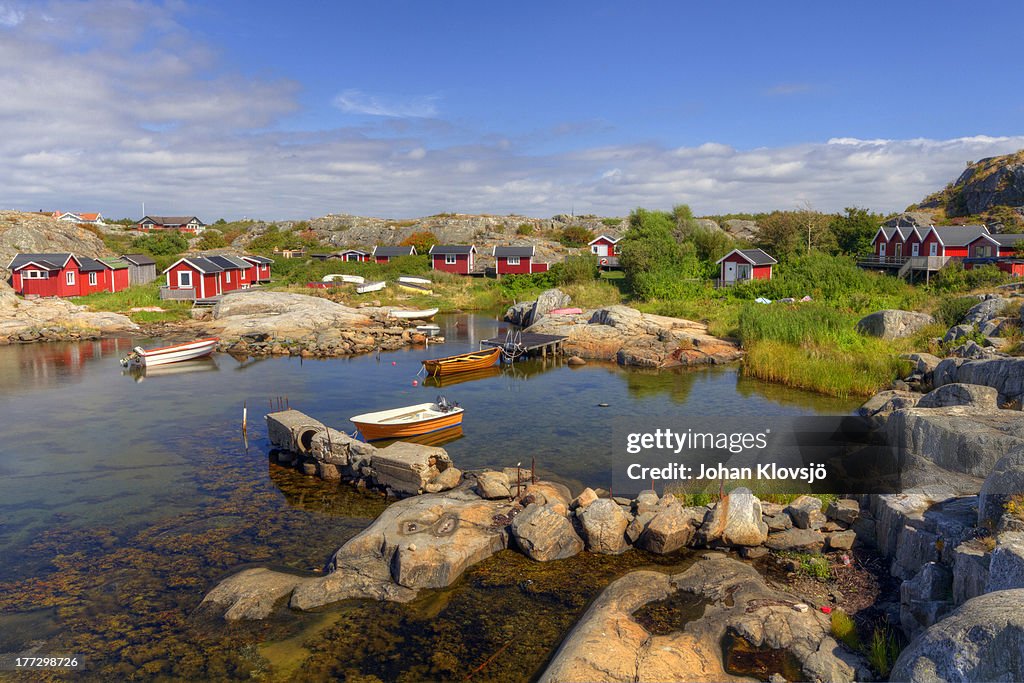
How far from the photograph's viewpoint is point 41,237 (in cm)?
8688

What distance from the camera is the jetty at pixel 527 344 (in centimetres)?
4369

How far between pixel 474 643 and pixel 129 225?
465 feet

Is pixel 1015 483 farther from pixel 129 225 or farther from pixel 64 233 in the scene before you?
pixel 129 225

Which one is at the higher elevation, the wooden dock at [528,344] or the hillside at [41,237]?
the hillside at [41,237]

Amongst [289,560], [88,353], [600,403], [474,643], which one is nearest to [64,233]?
[88,353]

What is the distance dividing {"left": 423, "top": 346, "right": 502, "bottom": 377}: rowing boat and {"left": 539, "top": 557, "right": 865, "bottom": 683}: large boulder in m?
24.6

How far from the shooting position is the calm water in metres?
13.1

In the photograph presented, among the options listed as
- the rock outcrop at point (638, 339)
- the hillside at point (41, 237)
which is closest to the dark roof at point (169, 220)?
the hillside at point (41, 237)

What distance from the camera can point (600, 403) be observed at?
32281mm

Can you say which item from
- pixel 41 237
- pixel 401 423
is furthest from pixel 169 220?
pixel 401 423

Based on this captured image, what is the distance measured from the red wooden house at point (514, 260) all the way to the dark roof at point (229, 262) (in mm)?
28867

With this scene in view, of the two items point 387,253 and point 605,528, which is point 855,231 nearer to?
point 387,253

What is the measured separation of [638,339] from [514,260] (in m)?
Result: 41.7

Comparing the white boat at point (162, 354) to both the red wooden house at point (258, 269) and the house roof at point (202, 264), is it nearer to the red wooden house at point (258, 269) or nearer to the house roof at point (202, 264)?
the house roof at point (202, 264)
